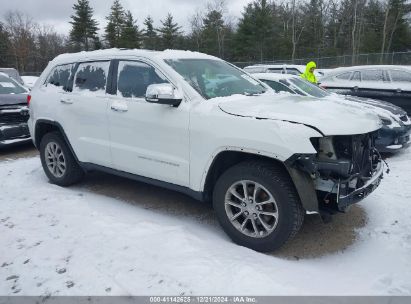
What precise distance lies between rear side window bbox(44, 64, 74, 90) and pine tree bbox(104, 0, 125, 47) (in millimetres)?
46990

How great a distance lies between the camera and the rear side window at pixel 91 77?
4438 mm

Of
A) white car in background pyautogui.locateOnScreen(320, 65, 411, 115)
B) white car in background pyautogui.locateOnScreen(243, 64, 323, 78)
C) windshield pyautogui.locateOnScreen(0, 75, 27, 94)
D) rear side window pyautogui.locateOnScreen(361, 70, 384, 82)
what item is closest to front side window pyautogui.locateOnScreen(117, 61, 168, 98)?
windshield pyautogui.locateOnScreen(0, 75, 27, 94)

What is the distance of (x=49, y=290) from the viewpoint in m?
2.80

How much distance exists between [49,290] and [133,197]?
2.05 meters

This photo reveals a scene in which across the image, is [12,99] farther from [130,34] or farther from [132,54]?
[130,34]

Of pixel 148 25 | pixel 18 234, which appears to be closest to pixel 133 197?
pixel 18 234

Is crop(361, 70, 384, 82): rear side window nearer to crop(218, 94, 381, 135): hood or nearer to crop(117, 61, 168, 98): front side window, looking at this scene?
crop(218, 94, 381, 135): hood

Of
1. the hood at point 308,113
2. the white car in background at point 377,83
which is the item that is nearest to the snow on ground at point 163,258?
the hood at point 308,113

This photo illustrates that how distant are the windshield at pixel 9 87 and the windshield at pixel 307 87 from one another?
6.23 m

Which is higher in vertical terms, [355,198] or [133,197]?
[355,198]

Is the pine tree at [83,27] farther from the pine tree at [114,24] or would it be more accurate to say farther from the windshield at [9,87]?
the windshield at [9,87]

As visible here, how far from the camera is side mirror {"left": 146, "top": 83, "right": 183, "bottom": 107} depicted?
3.45 m

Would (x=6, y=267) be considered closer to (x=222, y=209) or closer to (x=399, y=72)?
(x=222, y=209)

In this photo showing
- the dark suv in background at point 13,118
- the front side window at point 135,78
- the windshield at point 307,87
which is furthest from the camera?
the windshield at point 307,87
